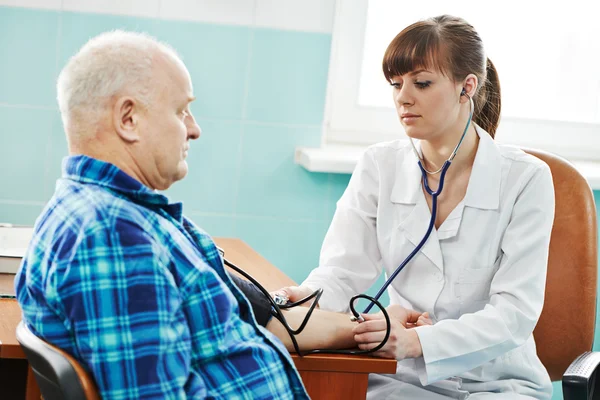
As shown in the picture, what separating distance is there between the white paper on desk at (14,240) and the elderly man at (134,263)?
23.5 inches

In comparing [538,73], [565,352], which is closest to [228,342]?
Answer: [565,352]

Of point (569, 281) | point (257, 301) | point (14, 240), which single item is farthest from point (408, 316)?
point (14, 240)

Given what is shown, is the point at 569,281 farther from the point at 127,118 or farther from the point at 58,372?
the point at 58,372

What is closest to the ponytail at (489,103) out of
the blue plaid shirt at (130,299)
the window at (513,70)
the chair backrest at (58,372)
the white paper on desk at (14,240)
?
the window at (513,70)

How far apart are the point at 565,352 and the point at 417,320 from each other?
0.50 m

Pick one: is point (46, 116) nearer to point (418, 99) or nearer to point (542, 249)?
point (418, 99)

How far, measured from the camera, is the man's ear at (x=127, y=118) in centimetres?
112

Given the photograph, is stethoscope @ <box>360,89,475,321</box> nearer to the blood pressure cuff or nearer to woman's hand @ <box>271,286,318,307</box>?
woman's hand @ <box>271,286,318,307</box>

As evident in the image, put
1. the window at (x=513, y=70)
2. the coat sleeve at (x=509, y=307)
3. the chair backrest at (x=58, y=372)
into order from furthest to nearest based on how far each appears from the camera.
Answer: the window at (x=513, y=70)
the coat sleeve at (x=509, y=307)
the chair backrest at (x=58, y=372)

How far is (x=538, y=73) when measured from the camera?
292cm

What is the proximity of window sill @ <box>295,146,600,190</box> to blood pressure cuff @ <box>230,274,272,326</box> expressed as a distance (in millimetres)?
1156

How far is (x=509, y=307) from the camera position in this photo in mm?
1604

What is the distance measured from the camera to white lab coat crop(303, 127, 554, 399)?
5.19ft

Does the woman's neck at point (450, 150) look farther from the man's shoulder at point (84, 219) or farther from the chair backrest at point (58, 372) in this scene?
the chair backrest at point (58, 372)
